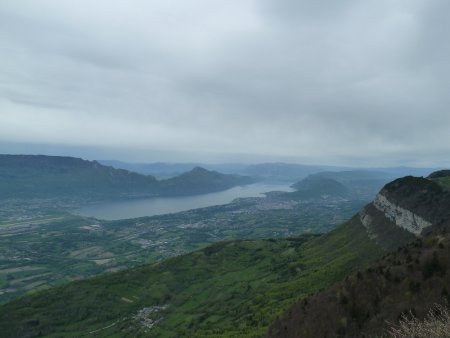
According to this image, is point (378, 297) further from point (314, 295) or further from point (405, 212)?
point (405, 212)

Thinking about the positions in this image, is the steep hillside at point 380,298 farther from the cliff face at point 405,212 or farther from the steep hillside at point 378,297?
the cliff face at point 405,212

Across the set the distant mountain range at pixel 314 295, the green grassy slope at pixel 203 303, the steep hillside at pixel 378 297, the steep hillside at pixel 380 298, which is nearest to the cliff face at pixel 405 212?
the distant mountain range at pixel 314 295

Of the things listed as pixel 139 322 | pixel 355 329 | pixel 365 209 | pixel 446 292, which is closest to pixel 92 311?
pixel 139 322

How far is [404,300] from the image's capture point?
53125mm

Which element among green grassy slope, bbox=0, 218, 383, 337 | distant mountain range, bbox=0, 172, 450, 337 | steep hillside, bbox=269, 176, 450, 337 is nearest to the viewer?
steep hillside, bbox=269, 176, 450, 337

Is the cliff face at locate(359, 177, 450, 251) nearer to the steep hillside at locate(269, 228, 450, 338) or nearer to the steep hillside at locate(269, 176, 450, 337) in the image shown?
the steep hillside at locate(269, 176, 450, 337)

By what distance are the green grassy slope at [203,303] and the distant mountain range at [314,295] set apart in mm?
464

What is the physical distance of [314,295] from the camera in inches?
3324

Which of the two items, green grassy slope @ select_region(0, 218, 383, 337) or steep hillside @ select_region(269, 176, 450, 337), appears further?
green grassy slope @ select_region(0, 218, 383, 337)

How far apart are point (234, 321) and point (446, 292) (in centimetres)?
8984

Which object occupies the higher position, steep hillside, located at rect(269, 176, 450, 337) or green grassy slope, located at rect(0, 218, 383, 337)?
steep hillside, located at rect(269, 176, 450, 337)

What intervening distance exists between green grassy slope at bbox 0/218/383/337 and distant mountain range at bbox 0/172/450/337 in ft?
1.52

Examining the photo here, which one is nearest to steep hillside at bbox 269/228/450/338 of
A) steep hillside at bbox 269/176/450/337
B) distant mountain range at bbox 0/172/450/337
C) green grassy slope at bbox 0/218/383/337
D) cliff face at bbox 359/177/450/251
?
steep hillside at bbox 269/176/450/337

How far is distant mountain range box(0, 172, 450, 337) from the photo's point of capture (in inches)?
2260
